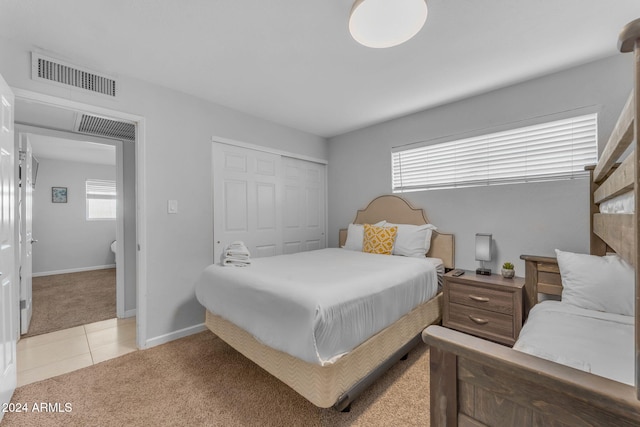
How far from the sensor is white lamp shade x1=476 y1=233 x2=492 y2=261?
265 centimetres

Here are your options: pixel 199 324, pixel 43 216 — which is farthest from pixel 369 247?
pixel 43 216

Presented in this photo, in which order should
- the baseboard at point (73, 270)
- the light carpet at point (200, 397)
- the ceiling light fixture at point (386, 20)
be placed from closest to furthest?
the ceiling light fixture at point (386, 20), the light carpet at point (200, 397), the baseboard at point (73, 270)

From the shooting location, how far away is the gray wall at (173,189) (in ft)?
8.39

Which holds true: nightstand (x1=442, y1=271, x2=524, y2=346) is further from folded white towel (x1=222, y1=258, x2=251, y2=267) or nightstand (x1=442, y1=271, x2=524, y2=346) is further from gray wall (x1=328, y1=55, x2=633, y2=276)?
folded white towel (x1=222, y1=258, x2=251, y2=267)

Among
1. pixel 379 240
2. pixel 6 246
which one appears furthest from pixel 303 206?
pixel 6 246

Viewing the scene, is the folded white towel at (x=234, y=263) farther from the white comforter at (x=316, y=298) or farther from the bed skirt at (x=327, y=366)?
the bed skirt at (x=327, y=366)

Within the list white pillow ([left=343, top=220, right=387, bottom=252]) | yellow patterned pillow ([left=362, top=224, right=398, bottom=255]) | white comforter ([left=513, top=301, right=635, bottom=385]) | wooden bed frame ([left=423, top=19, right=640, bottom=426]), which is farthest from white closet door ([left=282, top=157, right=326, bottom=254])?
wooden bed frame ([left=423, top=19, right=640, bottom=426])

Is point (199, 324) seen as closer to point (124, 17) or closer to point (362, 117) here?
point (124, 17)

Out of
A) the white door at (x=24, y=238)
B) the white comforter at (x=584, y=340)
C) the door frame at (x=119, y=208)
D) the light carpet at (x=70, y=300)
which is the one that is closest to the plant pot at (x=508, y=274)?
the white comforter at (x=584, y=340)

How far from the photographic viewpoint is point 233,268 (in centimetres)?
228

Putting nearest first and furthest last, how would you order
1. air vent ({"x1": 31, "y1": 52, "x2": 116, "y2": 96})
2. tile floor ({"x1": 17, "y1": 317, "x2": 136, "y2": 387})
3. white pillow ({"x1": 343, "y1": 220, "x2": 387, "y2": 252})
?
air vent ({"x1": 31, "y1": 52, "x2": 116, "y2": 96}), tile floor ({"x1": 17, "y1": 317, "x2": 136, "y2": 387}), white pillow ({"x1": 343, "y1": 220, "x2": 387, "y2": 252})

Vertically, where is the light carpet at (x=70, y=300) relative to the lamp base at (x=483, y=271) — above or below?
below

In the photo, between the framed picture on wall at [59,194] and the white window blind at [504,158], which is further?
the framed picture on wall at [59,194]

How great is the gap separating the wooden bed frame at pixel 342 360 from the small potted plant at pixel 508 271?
2.05 feet
